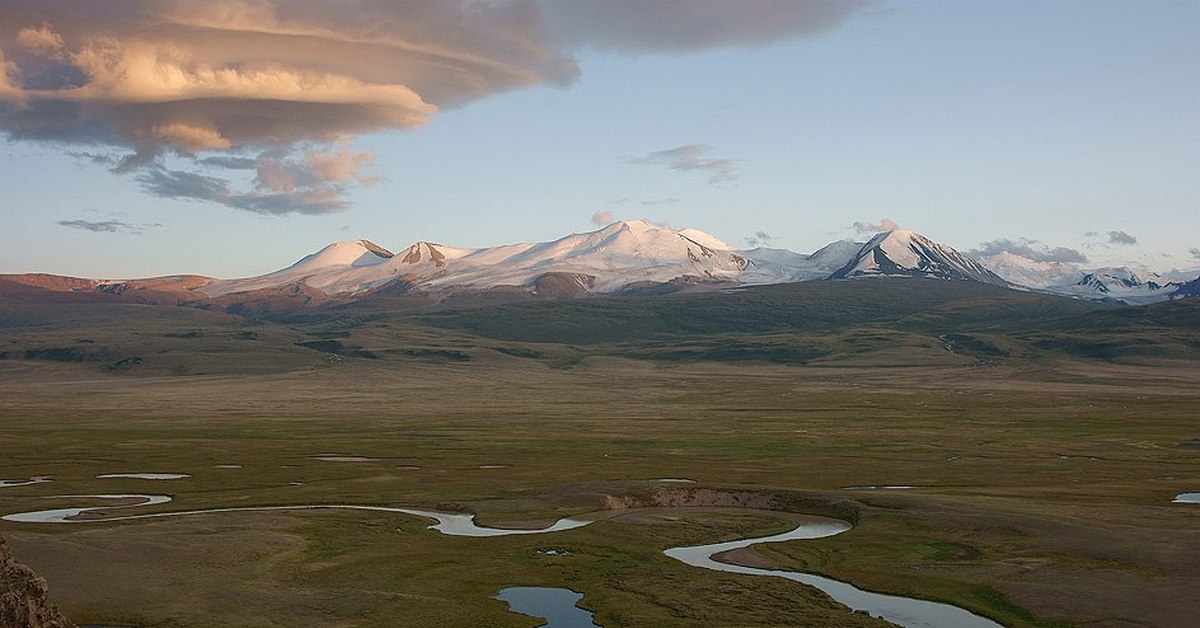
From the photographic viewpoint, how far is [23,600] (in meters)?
38.9

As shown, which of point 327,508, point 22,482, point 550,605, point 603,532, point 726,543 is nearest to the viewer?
point 550,605

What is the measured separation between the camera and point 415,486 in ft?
318

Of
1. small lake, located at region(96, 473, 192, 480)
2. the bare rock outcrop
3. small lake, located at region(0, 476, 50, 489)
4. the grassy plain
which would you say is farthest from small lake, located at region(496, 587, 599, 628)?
small lake, located at region(0, 476, 50, 489)

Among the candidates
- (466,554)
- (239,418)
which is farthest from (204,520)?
(239,418)

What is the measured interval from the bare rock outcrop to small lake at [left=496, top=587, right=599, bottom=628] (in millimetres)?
20445

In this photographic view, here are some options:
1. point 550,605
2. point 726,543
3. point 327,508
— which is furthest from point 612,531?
point 327,508

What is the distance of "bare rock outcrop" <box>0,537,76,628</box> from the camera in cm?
3831

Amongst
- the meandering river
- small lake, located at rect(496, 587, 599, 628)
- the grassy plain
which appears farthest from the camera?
the grassy plain

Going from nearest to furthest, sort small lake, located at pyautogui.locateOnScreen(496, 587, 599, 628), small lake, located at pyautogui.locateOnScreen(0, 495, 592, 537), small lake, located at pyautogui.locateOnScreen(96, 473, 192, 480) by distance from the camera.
Answer: small lake, located at pyautogui.locateOnScreen(496, 587, 599, 628)
small lake, located at pyautogui.locateOnScreen(0, 495, 592, 537)
small lake, located at pyautogui.locateOnScreen(96, 473, 192, 480)

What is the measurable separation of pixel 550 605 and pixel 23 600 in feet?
79.3

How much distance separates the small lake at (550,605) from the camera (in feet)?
168

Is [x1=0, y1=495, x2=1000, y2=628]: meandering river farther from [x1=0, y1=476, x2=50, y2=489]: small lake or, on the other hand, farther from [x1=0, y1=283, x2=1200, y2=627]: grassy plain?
[x1=0, y1=476, x2=50, y2=489]: small lake

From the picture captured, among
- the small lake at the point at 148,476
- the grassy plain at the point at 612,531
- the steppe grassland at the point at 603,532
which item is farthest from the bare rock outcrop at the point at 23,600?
the small lake at the point at 148,476

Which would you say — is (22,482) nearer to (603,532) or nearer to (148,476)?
(148,476)
